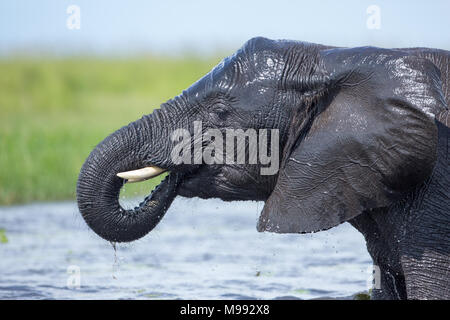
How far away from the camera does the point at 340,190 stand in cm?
561

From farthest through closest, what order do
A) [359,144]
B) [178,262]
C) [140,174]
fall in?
1. [178,262]
2. [140,174]
3. [359,144]

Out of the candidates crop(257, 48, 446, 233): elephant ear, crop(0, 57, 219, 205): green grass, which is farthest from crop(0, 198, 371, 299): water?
crop(257, 48, 446, 233): elephant ear

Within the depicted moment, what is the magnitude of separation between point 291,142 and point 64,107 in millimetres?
17902

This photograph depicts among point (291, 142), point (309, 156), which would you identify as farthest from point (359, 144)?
point (291, 142)

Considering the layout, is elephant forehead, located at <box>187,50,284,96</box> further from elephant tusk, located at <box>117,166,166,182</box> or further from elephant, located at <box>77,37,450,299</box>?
elephant tusk, located at <box>117,166,166,182</box>

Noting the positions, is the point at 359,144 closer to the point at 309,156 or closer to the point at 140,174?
the point at 309,156

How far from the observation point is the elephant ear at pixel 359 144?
209 inches

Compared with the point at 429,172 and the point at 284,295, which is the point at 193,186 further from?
the point at 284,295

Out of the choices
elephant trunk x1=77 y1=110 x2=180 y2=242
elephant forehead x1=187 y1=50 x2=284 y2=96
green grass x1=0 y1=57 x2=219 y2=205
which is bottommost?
green grass x1=0 y1=57 x2=219 y2=205

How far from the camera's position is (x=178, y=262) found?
10.3 metres

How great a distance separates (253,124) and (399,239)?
3.63ft

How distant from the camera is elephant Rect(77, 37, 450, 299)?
17.9ft

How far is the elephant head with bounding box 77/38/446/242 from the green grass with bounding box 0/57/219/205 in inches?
93.4

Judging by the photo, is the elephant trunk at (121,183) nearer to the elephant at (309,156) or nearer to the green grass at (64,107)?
the elephant at (309,156)
